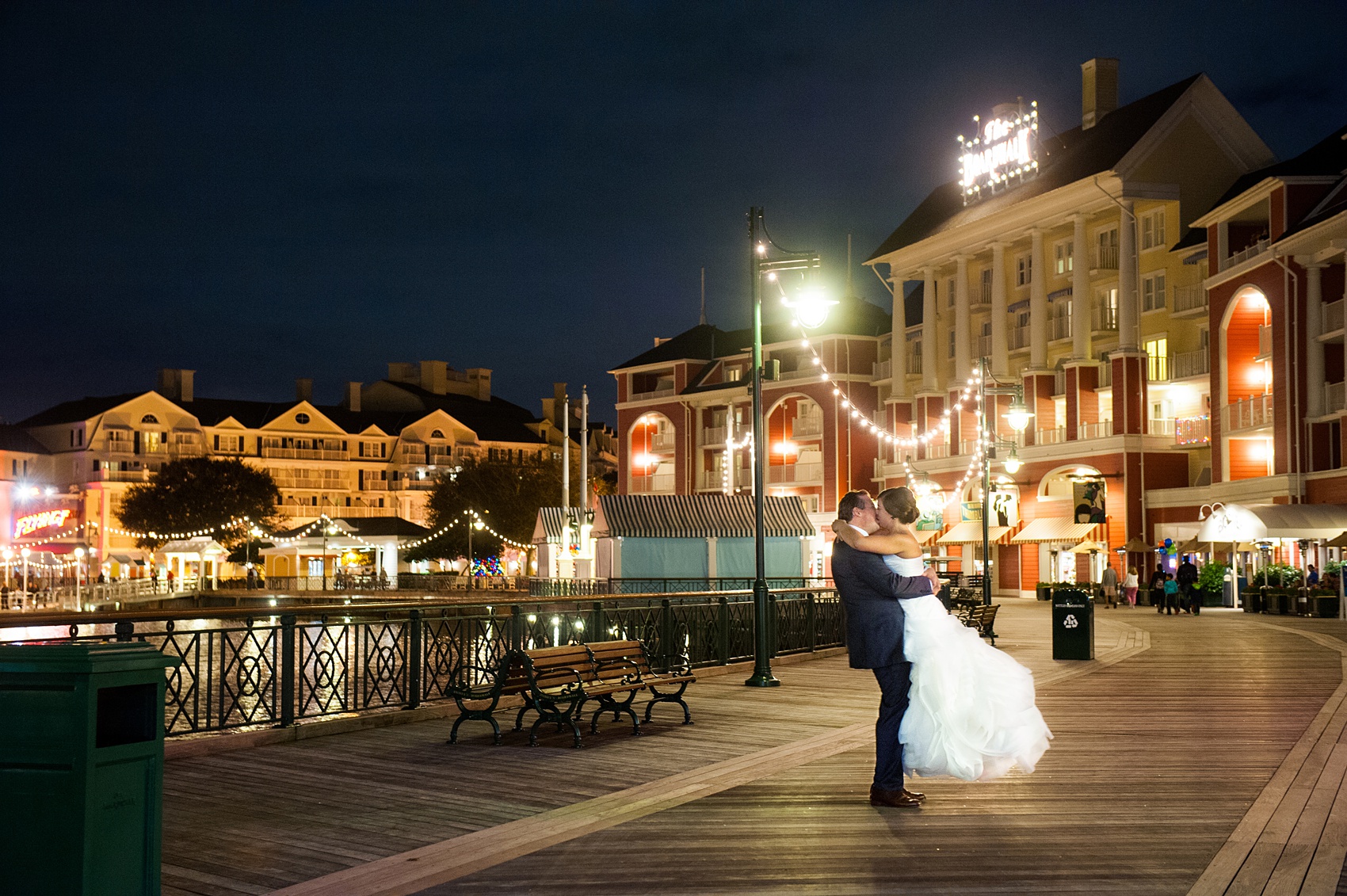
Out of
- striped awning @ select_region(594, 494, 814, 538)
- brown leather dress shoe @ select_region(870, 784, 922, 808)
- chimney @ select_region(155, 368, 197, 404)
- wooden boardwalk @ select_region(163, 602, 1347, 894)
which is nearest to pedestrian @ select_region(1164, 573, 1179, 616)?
striped awning @ select_region(594, 494, 814, 538)

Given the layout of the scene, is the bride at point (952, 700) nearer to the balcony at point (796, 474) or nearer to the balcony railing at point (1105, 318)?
the balcony railing at point (1105, 318)

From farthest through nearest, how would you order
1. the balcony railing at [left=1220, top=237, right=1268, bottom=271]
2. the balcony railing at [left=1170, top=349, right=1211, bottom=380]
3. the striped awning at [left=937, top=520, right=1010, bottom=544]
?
the striped awning at [left=937, top=520, right=1010, bottom=544], the balcony railing at [left=1170, top=349, right=1211, bottom=380], the balcony railing at [left=1220, top=237, right=1268, bottom=271]

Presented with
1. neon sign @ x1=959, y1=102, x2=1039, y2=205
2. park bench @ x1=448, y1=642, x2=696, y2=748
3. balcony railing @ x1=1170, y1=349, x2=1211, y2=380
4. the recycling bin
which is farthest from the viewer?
neon sign @ x1=959, y1=102, x2=1039, y2=205

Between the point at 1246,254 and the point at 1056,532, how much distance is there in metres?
13.7

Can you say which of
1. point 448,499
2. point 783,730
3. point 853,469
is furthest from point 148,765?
point 448,499

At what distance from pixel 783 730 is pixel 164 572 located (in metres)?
93.2

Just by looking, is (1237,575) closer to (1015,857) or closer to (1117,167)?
(1117,167)

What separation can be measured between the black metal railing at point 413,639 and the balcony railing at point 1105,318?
3566 centimetres

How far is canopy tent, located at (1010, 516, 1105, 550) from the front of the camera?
52.2m

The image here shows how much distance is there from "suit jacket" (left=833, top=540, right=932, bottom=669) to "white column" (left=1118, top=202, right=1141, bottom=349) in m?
47.2

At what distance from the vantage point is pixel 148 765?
4930mm

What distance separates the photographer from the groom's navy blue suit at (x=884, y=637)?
26.5ft

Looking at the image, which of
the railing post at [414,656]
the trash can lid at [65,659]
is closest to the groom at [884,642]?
the trash can lid at [65,659]

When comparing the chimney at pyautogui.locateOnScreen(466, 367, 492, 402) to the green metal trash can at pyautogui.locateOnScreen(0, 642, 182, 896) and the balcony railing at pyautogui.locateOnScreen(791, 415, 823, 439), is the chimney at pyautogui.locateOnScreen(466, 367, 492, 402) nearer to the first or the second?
the balcony railing at pyautogui.locateOnScreen(791, 415, 823, 439)
